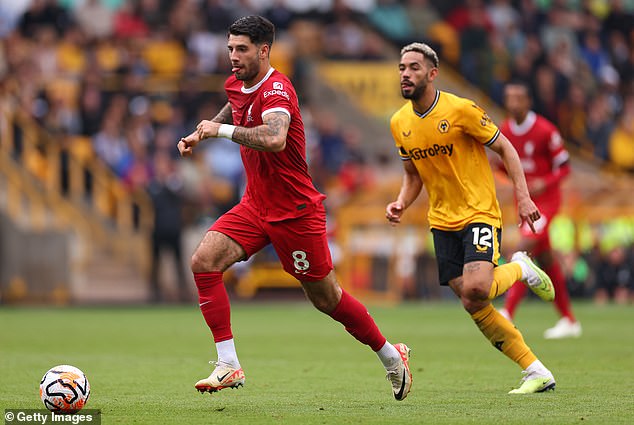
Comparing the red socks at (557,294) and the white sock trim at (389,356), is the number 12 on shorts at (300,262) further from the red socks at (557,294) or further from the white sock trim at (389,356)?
the red socks at (557,294)

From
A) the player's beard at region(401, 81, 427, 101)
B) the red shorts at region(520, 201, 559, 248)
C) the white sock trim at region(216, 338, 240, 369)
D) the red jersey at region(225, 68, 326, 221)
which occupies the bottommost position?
the white sock trim at region(216, 338, 240, 369)

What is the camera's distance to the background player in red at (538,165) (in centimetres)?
1376

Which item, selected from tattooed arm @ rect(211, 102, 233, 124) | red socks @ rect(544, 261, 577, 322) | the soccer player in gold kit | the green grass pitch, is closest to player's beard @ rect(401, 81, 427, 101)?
the soccer player in gold kit

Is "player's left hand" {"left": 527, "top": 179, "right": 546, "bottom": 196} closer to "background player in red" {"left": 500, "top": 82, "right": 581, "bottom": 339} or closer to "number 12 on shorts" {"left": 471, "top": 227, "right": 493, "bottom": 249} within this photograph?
"background player in red" {"left": 500, "top": 82, "right": 581, "bottom": 339}

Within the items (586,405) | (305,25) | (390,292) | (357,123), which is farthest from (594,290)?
(586,405)

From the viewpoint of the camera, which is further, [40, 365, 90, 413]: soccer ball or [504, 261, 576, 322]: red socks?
[504, 261, 576, 322]: red socks

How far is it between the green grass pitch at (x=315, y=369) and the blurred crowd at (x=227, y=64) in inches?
245

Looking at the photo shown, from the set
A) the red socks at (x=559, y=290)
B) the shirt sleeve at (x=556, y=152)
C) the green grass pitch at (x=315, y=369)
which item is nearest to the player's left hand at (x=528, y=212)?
the green grass pitch at (x=315, y=369)

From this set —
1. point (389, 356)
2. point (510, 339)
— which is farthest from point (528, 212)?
point (389, 356)

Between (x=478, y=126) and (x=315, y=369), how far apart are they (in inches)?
117

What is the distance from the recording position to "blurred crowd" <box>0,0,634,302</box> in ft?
79.6

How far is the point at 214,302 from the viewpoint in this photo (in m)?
8.29

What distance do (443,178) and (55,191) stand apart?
15.7m

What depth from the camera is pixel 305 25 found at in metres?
29.1
